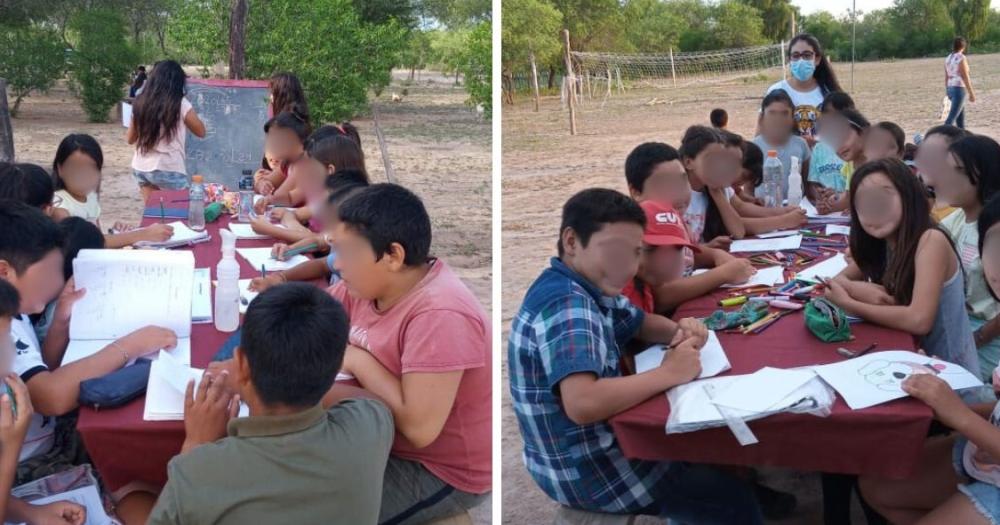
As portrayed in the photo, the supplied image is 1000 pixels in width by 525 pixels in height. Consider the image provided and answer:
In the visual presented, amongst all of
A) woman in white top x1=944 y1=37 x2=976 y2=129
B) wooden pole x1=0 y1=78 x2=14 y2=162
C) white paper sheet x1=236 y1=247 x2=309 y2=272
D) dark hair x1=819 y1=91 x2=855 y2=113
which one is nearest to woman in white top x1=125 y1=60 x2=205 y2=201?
wooden pole x1=0 y1=78 x2=14 y2=162

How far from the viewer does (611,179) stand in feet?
35.1

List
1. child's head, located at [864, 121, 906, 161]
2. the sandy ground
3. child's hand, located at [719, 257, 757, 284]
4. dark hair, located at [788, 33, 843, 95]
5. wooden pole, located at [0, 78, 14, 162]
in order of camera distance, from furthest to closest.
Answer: the sandy ground, wooden pole, located at [0, 78, 14, 162], dark hair, located at [788, 33, 843, 95], child's head, located at [864, 121, 906, 161], child's hand, located at [719, 257, 757, 284]

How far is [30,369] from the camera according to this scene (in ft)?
6.81

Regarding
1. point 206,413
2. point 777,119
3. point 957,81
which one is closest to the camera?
point 206,413

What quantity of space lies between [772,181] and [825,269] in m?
1.31

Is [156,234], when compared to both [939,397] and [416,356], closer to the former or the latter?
[416,356]

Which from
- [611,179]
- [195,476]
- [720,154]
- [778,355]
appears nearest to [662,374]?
[778,355]

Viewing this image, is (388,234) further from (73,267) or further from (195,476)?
(73,267)

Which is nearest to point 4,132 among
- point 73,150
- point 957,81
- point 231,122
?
point 231,122

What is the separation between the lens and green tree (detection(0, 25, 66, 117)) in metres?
15.8

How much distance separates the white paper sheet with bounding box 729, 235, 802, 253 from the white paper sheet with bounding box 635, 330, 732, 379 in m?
1.19

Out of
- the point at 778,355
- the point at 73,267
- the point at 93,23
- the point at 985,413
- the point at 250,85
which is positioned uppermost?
the point at 93,23

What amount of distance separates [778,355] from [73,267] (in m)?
1.86

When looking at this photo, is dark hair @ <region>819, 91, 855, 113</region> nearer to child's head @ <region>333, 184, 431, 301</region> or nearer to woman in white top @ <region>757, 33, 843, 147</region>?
woman in white top @ <region>757, 33, 843, 147</region>
